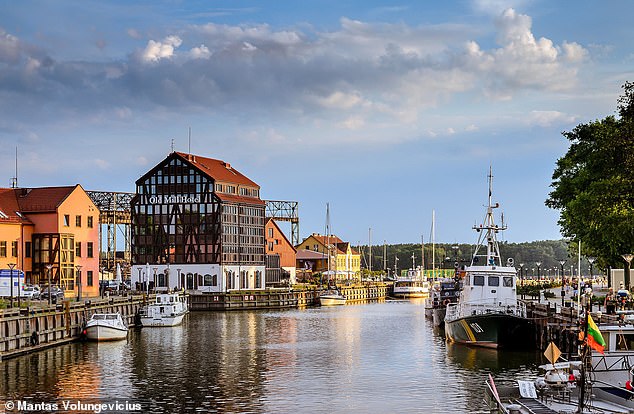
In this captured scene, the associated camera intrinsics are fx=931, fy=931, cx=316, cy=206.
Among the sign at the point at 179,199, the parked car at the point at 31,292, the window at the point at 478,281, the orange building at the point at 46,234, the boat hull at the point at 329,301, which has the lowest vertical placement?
the boat hull at the point at 329,301

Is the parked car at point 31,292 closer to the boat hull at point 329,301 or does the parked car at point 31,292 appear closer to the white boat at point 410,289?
the boat hull at point 329,301

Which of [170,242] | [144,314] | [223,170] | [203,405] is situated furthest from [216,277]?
[203,405]

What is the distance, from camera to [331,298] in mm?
151625

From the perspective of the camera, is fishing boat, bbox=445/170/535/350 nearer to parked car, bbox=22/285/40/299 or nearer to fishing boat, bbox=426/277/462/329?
fishing boat, bbox=426/277/462/329

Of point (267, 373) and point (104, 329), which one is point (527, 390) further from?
point (104, 329)

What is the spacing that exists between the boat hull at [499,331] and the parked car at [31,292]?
44.2m

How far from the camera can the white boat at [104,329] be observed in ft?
243

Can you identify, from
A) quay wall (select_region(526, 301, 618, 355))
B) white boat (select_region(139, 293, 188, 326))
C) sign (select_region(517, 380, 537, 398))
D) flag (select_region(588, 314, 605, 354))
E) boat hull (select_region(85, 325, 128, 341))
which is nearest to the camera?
flag (select_region(588, 314, 605, 354))

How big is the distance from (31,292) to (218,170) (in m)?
69.4

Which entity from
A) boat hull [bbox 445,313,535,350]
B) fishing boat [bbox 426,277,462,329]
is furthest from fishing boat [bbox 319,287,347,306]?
boat hull [bbox 445,313,535,350]

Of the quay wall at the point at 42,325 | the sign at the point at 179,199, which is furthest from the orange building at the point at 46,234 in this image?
the sign at the point at 179,199

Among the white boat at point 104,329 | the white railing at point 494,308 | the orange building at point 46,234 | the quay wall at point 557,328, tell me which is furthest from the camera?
the orange building at point 46,234

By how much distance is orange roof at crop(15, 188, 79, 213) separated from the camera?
110 metres

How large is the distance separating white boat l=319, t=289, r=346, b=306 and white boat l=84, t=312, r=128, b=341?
75.7 metres
